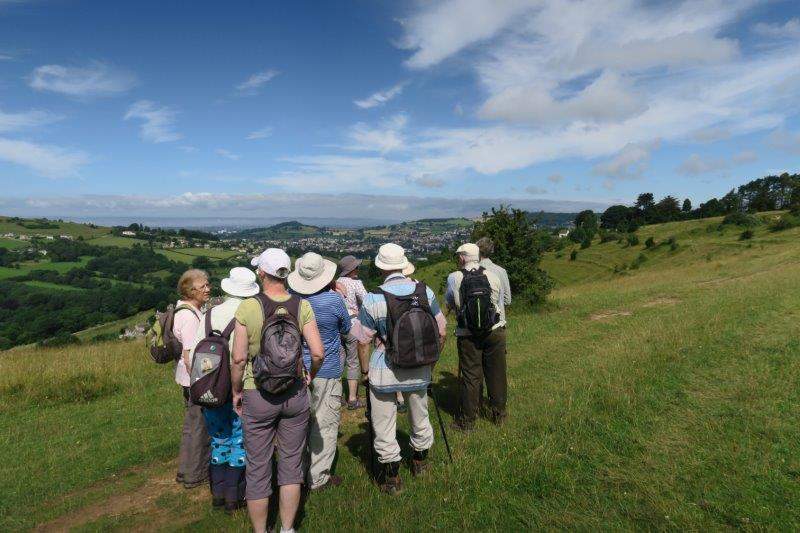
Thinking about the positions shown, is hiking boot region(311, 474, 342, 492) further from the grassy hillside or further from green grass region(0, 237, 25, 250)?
green grass region(0, 237, 25, 250)

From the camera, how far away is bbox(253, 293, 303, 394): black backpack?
3.18 meters

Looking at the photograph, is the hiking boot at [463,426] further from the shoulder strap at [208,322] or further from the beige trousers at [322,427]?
the shoulder strap at [208,322]

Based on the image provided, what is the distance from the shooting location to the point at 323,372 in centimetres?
419

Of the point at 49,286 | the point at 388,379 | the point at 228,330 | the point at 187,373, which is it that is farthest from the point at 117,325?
the point at 388,379

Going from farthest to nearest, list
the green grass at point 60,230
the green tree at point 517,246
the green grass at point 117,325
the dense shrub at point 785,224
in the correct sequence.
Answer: the green grass at point 60,230 < the green grass at point 117,325 < the dense shrub at point 785,224 < the green tree at point 517,246

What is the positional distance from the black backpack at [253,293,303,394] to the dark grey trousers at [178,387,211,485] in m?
1.91

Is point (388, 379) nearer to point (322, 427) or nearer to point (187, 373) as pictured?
point (322, 427)

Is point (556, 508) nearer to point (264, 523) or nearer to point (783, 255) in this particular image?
point (264, 523)

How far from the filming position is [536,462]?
14.0 ft

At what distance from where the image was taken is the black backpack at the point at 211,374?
3439mm

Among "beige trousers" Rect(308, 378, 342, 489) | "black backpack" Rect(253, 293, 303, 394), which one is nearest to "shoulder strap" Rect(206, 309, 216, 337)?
"black backpack" Rect(253, 293, 303, 394)

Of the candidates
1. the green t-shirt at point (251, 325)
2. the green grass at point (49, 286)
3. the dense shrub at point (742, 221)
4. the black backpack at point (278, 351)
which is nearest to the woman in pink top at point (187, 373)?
the green t-shirt at point (251, 325)

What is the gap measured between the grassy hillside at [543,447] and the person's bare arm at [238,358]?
138 cm

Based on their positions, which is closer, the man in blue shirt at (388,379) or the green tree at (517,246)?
the man in blue shirt at (388,379)
